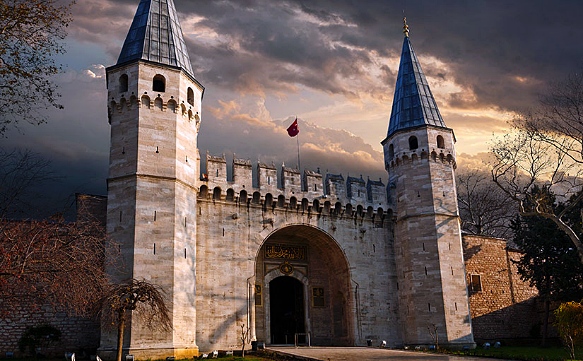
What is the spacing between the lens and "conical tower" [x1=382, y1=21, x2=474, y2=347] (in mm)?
24594

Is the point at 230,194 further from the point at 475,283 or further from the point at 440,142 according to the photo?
the point at 475,283

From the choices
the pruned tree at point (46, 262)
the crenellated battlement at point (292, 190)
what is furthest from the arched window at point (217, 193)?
the pruned tree at point (46, 262)

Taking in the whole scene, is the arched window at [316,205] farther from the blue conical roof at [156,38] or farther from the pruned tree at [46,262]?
the pruned tree at [46,262]

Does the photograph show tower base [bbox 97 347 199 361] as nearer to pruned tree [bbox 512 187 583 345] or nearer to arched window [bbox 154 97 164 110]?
arched window [bbox 154 97 164 110]

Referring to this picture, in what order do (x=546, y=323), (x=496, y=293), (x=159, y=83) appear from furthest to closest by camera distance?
(x=496, y=293)
(x=546, y=323)
(x=159, y=83)

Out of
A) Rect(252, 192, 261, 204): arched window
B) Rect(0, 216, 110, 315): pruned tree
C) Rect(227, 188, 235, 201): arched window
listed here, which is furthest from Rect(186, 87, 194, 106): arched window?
Rect(0, 216, 110, 315): pruned tree

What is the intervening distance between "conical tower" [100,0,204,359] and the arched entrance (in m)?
5.21

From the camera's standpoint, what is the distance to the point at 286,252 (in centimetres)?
2633

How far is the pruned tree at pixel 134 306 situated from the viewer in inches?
664

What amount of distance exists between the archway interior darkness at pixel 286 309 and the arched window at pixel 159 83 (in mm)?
10746

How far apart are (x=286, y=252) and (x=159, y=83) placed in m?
9.82

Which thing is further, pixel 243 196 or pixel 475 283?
pixel 475 283

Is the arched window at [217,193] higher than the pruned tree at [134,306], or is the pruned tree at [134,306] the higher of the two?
the arched window at [217,193]

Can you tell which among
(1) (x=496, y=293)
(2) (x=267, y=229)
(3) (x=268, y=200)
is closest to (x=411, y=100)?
(3) (x=268, y=200)
